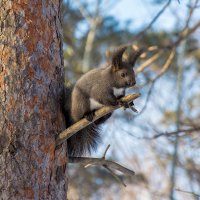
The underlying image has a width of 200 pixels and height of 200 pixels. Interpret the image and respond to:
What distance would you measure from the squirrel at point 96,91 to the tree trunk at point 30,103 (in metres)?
0.20

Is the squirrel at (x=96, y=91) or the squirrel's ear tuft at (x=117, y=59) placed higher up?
the squirrel's ear tuft at (x=117, y=59)

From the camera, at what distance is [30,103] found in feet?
7.76

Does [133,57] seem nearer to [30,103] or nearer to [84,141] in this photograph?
[84,141]

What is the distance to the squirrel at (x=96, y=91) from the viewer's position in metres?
2.76

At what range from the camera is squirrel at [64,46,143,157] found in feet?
9.04

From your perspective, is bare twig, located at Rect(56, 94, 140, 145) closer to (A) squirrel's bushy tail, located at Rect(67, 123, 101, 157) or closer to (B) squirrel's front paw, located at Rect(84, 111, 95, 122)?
(B) squirrel's front paw, located at Rect(84, 111, 95, 122)

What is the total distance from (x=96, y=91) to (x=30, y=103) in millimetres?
565

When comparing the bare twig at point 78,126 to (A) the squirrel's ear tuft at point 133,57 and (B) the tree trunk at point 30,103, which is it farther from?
(A) the squirrel's ear tuft at point 133,57

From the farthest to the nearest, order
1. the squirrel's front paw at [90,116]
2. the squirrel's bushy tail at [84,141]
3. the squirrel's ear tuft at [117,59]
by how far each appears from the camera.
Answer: the squirrel's bushy tail at [84,141] < the squirrel's ear tuft at [117,59] < the squirrel's front paw at [90,116]

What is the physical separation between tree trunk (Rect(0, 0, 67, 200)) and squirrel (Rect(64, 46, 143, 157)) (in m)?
0.20

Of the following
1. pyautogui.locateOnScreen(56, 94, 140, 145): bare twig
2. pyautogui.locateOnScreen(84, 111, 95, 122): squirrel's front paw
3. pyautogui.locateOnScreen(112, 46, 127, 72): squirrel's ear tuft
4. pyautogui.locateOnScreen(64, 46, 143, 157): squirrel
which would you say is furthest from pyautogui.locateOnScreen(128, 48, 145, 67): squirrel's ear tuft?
pyautogui.locateOnScreen(56, 94, 140, 145): bare twig

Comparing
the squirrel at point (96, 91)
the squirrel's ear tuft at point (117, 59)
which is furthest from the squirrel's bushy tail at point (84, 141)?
the squirrel's ear tuft at point (117, 59)

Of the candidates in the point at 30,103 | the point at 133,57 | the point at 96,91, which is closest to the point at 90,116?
the point at 96,91

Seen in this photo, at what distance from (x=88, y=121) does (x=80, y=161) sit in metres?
0.41
